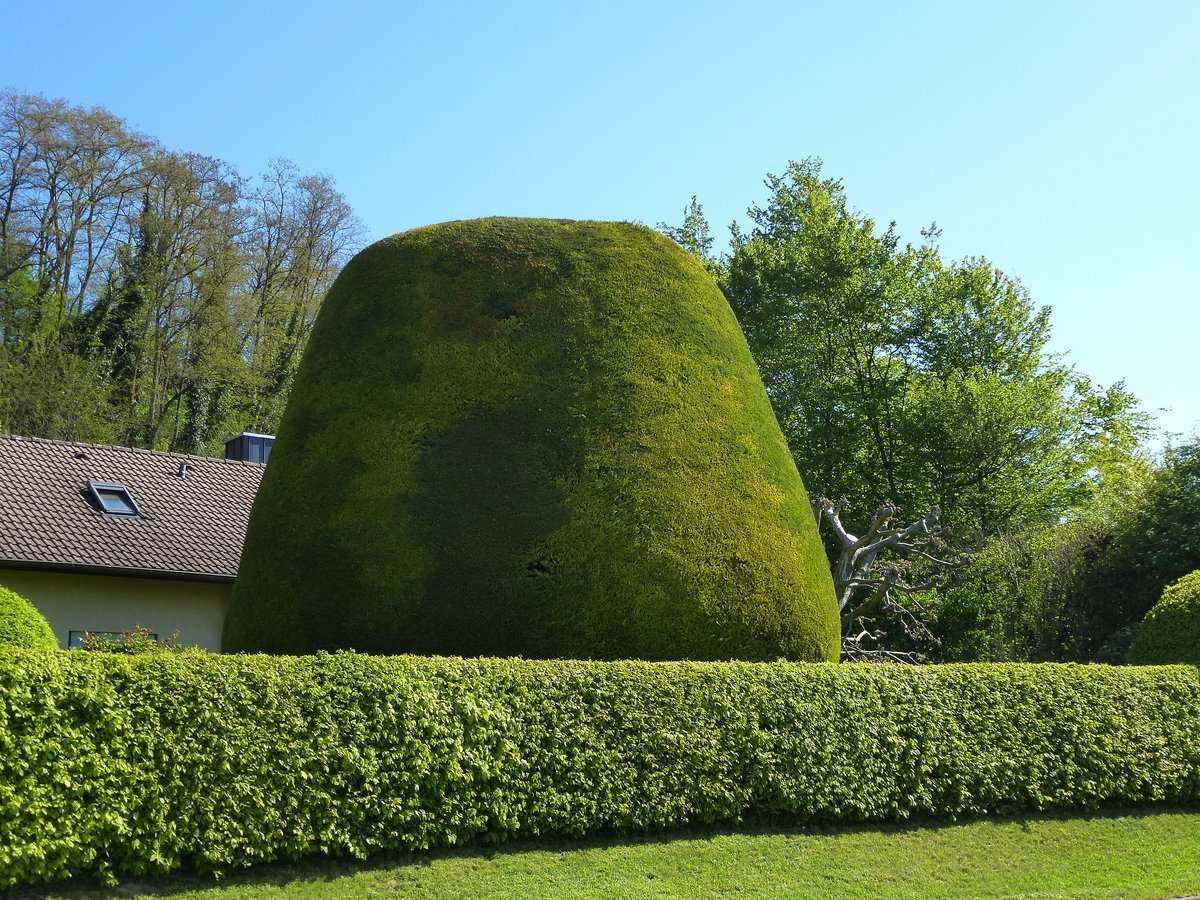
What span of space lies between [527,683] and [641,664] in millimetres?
1137

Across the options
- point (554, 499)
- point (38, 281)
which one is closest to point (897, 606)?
point (554, 499)

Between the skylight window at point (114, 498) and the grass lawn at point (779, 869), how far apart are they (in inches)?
577

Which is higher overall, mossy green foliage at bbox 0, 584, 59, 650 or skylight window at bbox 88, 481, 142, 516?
skylight window at bbox 88, 481, 142, 516

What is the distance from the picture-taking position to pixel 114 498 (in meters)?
20.7

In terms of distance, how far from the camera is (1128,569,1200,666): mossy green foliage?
1437cm

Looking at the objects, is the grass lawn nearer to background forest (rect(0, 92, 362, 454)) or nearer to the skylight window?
the skylight window

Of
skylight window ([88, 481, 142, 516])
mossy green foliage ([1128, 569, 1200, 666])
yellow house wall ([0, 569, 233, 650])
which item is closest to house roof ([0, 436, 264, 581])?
skylight window ([88, 481, 142, 516])

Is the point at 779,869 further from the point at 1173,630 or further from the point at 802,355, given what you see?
the point at 802,355

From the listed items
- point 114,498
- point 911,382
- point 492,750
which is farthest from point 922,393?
point 492,750

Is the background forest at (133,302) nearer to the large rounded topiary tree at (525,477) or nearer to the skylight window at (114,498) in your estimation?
the skylight window at (114,498)

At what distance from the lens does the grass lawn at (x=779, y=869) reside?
7148 mm

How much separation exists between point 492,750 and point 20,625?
15.5 ft

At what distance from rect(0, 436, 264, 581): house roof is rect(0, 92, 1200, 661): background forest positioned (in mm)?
10450

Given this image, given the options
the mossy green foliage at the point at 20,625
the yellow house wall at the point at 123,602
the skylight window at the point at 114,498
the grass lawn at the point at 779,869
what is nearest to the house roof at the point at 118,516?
the skylight window at the point at 114,498
